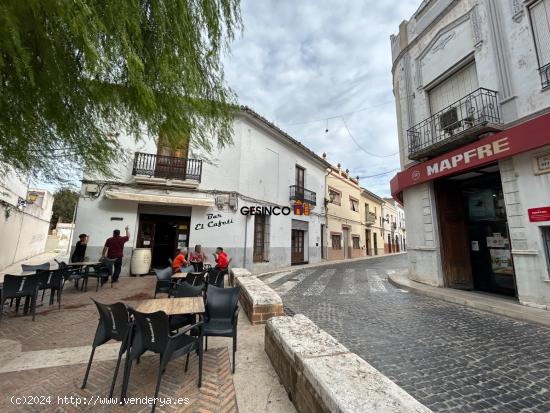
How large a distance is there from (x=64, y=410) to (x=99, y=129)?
130 inches

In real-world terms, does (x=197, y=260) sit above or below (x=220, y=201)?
below

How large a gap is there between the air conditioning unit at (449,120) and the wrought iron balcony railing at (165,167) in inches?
341

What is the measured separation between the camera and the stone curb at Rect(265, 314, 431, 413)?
4.76ft

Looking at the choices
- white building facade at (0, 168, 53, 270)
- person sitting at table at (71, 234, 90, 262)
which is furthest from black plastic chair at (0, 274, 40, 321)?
white building facade at (0, 168, 53, 270)

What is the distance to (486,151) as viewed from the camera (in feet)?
18.8

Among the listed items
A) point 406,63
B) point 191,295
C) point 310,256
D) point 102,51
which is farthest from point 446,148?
point 310,256

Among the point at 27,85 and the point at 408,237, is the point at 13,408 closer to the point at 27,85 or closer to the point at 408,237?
the point at 27,85

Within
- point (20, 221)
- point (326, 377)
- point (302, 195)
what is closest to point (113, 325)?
point (326, 377)

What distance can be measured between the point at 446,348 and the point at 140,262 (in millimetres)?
9748

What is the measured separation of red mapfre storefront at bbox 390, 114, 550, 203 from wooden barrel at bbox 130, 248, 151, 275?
997 centimetres

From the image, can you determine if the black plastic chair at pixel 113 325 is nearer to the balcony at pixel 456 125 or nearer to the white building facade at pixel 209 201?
the white building facade at pixel 209 201

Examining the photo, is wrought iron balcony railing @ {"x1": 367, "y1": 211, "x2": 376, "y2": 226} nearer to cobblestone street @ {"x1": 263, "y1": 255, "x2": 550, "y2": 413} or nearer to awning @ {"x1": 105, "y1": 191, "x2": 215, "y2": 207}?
awning @ {"x1": 105, "y1": 191, "x2": 215, "y2": 207}

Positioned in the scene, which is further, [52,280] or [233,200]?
[233,200]

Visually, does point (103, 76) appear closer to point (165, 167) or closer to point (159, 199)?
point (159, 199)
